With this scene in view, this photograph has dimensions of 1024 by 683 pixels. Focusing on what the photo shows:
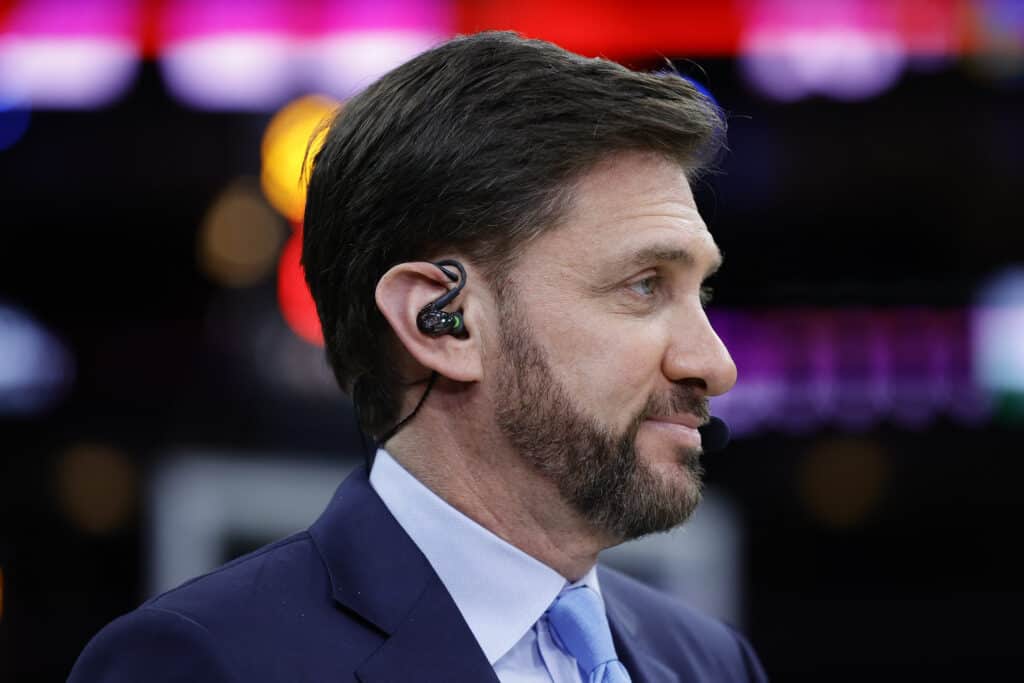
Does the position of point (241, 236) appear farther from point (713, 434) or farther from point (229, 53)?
point (713, 434)

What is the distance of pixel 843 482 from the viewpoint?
7.80 meters

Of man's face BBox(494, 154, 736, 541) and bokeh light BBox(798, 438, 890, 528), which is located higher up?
man's face BBox(494, 154, 736, 541)

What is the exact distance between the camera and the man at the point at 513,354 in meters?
1.86

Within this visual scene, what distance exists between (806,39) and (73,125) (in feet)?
11.7

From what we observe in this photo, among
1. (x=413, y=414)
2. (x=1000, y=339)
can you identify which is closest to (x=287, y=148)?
(x=1000, y=339)

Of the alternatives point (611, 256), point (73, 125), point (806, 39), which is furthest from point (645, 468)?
point (73, 125)

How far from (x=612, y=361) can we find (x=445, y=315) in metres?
0.24

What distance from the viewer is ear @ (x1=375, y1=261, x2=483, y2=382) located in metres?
1.91

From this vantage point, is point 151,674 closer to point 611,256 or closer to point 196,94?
point 611,256

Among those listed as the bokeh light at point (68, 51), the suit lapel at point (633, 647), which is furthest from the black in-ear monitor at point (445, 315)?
the bokeh light at point (68, 51)

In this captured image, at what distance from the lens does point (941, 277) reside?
6703 mm

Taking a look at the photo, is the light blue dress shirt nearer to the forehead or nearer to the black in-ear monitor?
the black in-ear monitor

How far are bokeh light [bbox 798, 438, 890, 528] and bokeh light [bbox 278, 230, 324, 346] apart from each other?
9.25 feet

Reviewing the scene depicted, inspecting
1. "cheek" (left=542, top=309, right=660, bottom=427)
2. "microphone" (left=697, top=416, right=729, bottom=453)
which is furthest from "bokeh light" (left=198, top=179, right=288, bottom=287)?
"cheek" (left=542, top=309, right=660, bottom=427)
